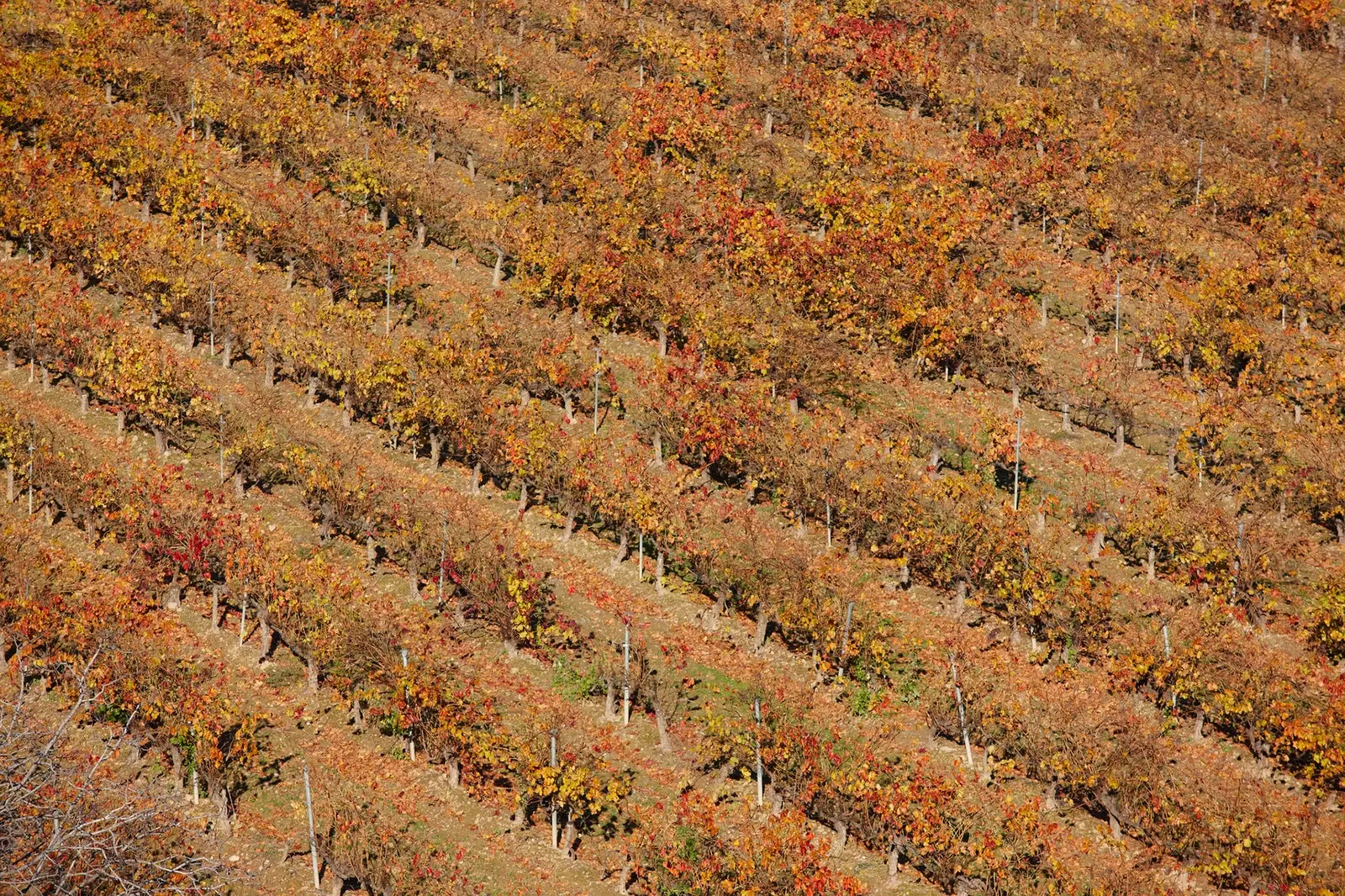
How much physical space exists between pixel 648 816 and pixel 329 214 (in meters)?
30.0

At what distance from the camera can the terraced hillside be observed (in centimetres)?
2981

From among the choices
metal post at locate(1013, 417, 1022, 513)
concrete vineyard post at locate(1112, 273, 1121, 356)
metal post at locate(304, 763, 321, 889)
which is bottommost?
metal post at locate(304, 763, 321, 889)

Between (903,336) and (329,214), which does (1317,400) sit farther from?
(329,214)

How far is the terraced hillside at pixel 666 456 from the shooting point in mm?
29812

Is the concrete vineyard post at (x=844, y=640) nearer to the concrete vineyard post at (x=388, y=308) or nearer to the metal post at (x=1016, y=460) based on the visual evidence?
the metal post at (x=1016, y=460)

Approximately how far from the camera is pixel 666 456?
41375 millimetres

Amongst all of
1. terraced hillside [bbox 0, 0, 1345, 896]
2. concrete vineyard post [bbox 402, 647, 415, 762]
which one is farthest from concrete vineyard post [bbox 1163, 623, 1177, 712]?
concrete vineyard post [bbox 402, 647, 415, 762]

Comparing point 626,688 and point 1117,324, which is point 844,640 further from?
point 1117,324

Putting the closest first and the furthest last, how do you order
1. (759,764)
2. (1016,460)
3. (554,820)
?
(554,820)
(759,764)
(1016,460)

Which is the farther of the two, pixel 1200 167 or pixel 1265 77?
pixel 1265 77

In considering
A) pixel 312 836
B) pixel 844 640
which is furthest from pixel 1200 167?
pixel 312 836

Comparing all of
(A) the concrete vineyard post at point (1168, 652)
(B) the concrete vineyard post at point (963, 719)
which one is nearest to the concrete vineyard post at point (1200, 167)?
(A) the concrete vineyard post at point (1168, 652)

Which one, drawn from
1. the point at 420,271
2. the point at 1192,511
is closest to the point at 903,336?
the point at 1192,511

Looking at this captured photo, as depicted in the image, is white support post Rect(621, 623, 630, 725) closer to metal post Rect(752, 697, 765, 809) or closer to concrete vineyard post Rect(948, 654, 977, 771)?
metal post Rect(752, 697, 765, 809)
